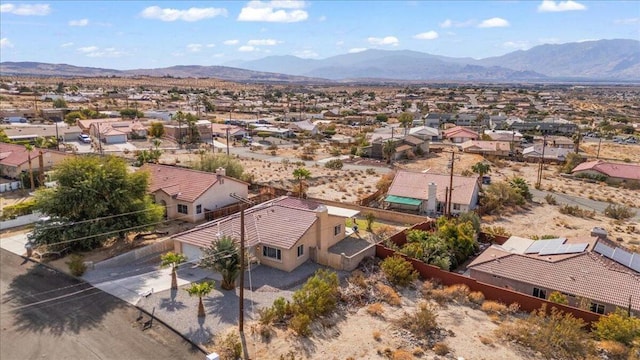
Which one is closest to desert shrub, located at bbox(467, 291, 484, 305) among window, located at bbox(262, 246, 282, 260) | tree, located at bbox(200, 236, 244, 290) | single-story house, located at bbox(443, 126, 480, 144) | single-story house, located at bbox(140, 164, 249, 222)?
Result: window, located at bbox(262, 246, 282, 260)

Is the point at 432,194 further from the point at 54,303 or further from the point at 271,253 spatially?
the point at 54,303

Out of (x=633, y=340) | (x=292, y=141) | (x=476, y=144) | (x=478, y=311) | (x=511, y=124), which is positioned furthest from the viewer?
(x=511, y=124)

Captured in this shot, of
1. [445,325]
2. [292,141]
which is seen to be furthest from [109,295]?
[292,141]

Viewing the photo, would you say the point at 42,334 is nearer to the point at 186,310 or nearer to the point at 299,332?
the point at 186,310

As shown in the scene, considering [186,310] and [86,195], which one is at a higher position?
[86,195]

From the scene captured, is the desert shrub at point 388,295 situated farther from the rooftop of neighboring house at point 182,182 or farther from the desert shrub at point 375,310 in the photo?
the rooftop of neighboring house at point 182,182

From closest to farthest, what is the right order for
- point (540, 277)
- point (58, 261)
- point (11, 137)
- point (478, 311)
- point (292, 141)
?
point (478, 311)
point (540, 277)
point (58, 261)
point (11, 137)
point (292, 141)

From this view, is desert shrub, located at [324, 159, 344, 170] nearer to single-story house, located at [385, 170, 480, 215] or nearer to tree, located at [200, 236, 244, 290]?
single-story house, located at [385, 170, 480, 215]

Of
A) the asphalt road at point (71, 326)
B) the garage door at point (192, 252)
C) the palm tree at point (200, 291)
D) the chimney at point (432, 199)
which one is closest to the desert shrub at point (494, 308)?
the palm tree at point (200, 291)
